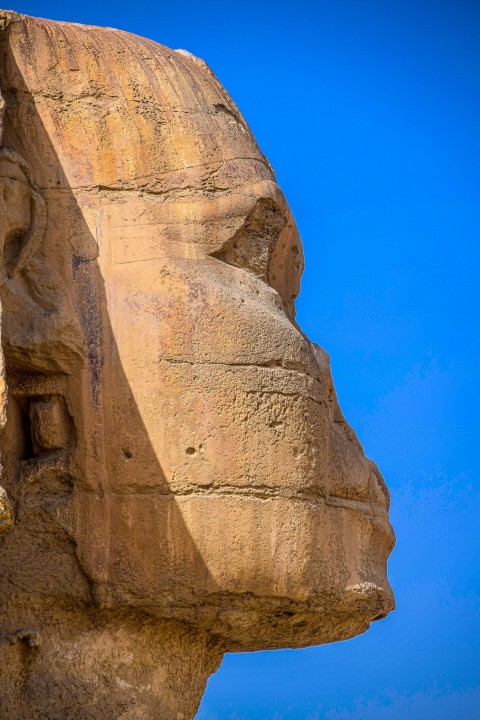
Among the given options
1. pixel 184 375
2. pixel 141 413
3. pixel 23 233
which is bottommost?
pixel 141 413

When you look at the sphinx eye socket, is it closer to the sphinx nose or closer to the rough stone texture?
the rough stone texture

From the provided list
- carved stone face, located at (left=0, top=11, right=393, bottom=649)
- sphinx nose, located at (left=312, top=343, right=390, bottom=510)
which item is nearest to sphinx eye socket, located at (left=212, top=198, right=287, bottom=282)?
carved stone face, located at (left=0, top=11, right=393, bottom=649)

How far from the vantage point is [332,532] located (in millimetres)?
8141

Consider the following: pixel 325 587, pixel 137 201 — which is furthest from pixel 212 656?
pixel 137 201

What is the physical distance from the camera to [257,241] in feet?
27.6

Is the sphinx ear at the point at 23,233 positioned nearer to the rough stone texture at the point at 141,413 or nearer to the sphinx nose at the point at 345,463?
the rough stone texture at the point at 141,413

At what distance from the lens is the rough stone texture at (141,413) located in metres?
7.83

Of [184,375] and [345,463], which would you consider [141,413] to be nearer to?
[184,375]

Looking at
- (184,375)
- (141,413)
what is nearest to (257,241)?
(184,375)

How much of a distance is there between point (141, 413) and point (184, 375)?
271 millimetres

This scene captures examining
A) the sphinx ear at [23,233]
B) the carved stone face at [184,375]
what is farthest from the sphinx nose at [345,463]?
the sphinx ear at [23,233]

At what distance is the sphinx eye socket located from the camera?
8.31 meters

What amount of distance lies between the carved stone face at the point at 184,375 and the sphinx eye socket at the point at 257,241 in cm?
1

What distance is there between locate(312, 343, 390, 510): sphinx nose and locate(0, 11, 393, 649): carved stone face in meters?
0.02
